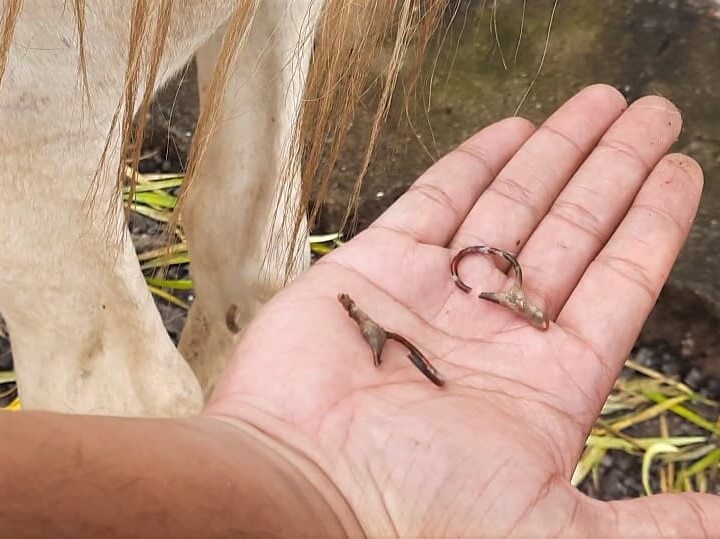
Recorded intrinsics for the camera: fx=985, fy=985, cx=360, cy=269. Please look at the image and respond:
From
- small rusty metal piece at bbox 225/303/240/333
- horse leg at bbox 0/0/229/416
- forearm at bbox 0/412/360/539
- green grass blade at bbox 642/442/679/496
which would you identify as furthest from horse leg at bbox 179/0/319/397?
green grass blade at bbox 642/442/679/496

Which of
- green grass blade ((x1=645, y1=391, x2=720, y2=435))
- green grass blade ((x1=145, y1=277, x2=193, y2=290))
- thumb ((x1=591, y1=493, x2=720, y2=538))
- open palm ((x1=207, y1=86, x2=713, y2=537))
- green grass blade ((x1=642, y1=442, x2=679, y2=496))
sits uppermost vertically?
open palm ((x1=207, y1=86, x2=713, y2=537))

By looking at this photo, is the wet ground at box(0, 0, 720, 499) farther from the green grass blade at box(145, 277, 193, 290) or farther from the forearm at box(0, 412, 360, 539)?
the forearm at box(0, 412, 360, 539)

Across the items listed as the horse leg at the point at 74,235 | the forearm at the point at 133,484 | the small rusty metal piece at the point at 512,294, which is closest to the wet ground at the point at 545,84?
the horse leg at the point at 74,235

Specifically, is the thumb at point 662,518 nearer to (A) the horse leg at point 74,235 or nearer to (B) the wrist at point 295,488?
(B) the wrist at point 295,488

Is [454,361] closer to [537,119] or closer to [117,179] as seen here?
[117,179]

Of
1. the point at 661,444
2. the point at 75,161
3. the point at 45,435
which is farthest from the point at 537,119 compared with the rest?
the point at 45,435

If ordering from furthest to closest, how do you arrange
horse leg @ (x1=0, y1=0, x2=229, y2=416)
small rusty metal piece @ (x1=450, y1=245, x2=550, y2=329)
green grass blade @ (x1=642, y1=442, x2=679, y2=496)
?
green grass blade @ (x1=642, y1=442, x2=679, y2=496) < small rusty metal piece @ (x1=450, y1=245, x2=550, y2=329) < horse leg @ (x1=0, y1=0, x2=229, y2=416)
